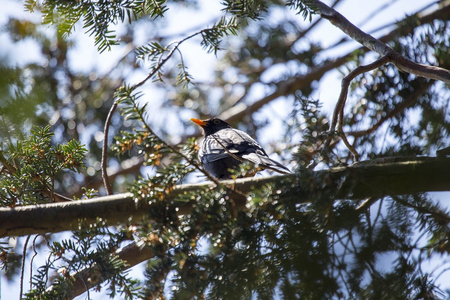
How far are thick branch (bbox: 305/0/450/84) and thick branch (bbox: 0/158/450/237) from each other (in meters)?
0.52

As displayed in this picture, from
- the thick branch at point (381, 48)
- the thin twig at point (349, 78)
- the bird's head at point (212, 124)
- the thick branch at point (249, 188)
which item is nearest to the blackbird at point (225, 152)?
the bird's head at point (212, 124)

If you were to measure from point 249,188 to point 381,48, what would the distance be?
116cm

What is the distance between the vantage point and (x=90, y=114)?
6199 mm

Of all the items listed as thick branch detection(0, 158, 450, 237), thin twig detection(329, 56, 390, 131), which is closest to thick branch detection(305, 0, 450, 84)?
thin twig detection(329, 56, 390, 131)

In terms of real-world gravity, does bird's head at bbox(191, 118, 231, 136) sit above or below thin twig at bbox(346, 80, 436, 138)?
above

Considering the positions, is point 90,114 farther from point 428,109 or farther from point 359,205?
point 359,205

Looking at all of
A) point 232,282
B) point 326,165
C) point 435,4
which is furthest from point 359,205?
point 435,4

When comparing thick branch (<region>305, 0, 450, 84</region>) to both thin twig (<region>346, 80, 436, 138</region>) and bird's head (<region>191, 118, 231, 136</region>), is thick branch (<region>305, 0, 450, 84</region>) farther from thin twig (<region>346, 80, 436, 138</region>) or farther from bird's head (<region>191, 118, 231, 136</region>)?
bird's head (<region>191, 118, 231, 136</region>)

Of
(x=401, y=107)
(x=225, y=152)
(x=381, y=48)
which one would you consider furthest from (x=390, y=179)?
(x=225, y=152)

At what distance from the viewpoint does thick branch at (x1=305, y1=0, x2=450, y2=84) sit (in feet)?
7.41

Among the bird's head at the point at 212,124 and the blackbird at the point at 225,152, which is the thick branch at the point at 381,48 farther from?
the bird's head at the point at 212,124

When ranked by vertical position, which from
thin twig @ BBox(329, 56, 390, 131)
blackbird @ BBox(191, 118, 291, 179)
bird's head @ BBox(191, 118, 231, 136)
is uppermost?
bird's head @ BBox(191, 118, 231, 136)

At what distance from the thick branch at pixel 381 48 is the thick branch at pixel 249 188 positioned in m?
0.52

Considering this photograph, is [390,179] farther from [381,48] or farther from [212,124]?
[212,124]
